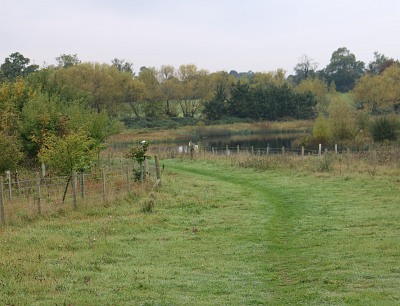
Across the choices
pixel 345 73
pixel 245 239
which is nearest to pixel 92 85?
pixel 245 239

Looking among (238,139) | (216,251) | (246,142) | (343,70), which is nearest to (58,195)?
(216,251)

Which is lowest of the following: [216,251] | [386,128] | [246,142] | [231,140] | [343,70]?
[216,251]

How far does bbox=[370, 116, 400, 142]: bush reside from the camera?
50.1 m

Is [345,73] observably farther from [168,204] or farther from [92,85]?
[168,204]

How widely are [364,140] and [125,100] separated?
53817 millimetres

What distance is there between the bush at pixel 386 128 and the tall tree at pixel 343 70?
315ft

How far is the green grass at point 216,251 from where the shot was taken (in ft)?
32.5

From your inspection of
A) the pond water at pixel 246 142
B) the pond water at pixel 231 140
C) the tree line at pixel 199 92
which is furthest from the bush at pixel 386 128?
the tree line at pixel 199 92

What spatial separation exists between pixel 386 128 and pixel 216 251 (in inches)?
1596

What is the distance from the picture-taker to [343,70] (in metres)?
149

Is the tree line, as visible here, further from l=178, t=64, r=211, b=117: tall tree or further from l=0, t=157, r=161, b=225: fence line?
l=0, t=157, r=161, b=225: fence line

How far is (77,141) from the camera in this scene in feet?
67.1

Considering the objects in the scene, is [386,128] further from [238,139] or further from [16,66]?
[16,66]

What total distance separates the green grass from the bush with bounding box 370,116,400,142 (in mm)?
27479
